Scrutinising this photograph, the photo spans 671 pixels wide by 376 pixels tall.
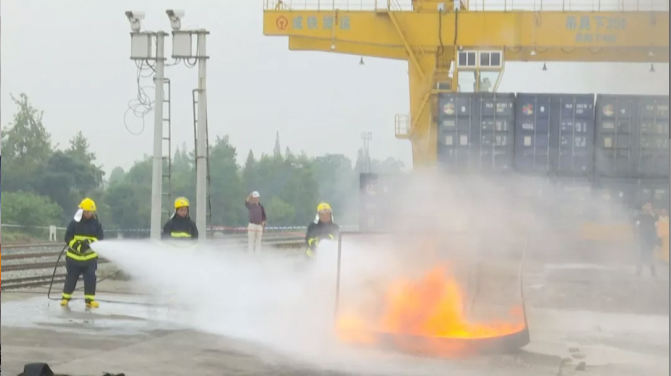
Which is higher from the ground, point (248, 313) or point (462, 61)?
point (462, 61)

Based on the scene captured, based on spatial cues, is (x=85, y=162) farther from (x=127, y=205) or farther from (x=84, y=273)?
(x=84, y=273)

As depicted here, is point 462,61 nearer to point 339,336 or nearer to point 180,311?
point 180,311

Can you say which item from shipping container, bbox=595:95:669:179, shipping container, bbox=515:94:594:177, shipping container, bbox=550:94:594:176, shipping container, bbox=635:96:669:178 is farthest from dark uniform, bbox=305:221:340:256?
shipping container, bbox=550:94:594:176

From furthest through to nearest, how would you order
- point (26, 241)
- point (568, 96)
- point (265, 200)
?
point (265, 200) < point (26, 241) < point (568, 96)

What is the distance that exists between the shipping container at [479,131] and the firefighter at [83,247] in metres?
13.7

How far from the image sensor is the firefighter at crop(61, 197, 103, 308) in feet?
39.8

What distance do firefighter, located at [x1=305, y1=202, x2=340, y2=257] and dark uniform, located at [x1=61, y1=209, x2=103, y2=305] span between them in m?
2.85

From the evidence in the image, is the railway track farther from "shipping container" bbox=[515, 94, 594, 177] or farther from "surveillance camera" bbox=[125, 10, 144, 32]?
"shipping container" bbox=[515, 94, 594, 177]

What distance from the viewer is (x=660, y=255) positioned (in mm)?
18594

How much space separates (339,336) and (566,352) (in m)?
2.43

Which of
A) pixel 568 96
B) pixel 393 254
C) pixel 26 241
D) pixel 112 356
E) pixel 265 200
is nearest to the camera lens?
pixel 112 356

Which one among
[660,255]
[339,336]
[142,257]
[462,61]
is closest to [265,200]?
[462,61]

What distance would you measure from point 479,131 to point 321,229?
1335 cm

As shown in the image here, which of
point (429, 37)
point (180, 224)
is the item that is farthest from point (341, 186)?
point (180, 224)
